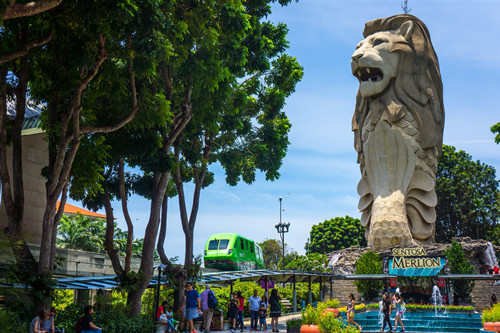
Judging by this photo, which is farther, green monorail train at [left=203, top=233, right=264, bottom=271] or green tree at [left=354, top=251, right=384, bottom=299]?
green monorail train at [left=203, top=233, right=264, bottom=271]

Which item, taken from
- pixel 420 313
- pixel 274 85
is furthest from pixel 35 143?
pixel 420 313

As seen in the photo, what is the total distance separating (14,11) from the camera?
30.5ft

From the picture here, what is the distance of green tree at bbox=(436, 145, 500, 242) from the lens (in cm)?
6212

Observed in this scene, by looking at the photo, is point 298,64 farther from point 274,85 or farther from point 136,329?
point 136,329

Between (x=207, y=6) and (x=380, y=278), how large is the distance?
2216 centimetres

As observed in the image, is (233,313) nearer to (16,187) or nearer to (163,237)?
(163,237)

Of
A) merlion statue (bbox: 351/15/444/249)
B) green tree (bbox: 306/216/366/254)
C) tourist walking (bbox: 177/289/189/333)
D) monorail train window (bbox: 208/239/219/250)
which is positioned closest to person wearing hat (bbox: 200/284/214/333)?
tourist walking (bbox: 177/289/189/333)

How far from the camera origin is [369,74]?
47.0 meters

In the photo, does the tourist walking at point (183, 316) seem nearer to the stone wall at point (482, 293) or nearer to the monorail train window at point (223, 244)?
the monorail train window at point (223, 244)

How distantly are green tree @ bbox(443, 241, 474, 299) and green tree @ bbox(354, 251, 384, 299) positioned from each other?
17.1 ft

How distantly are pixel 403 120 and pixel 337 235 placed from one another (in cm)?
3016

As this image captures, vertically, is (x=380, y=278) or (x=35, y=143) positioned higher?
(x=35, y=143)

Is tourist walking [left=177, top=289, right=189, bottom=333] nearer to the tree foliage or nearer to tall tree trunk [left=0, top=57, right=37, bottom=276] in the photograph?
tall tree trunk [left=0, top=57, right=37, bottom=276]

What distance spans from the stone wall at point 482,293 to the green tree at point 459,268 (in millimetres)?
462
